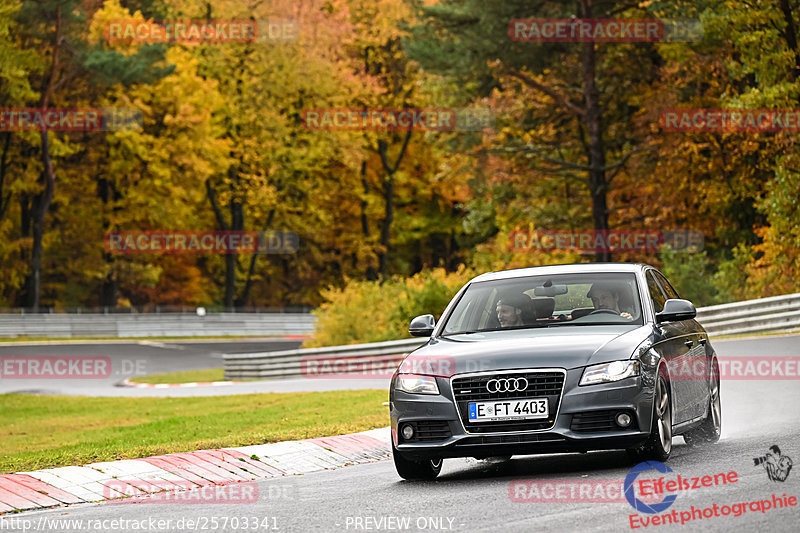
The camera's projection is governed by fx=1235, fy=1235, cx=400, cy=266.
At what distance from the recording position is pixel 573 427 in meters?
9.08

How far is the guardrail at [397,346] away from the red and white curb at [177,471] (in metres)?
13.4

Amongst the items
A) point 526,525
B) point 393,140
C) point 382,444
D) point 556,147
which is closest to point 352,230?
point 393,140

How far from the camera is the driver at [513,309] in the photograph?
10.6 m

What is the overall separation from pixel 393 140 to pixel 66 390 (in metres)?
42.7

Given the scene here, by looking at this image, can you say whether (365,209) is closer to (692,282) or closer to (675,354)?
(692,282)

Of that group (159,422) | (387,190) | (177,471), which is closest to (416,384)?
(177,471)

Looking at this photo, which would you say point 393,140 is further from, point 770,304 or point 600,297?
point 600,297

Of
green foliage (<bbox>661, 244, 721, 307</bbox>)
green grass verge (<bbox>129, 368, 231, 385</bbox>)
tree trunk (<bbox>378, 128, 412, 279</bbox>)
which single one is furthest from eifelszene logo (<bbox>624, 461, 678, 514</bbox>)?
tree trunk (<bbox>378, 128, 412, 279</bbox>)

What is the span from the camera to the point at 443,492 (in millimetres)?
9102

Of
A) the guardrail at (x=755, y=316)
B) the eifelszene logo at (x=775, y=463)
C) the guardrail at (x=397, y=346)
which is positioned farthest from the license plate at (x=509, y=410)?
the guardrail at (x=755, y=316)

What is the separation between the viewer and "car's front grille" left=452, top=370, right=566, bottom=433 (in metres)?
9.12

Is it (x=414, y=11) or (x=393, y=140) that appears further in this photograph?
(x=393, y=140)

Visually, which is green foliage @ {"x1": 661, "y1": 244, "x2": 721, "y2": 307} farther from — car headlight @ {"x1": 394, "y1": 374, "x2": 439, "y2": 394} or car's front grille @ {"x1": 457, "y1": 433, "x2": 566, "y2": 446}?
car's front grille @ {"x1": 457, "y1": 433, "x2": 566, "y2": 446}

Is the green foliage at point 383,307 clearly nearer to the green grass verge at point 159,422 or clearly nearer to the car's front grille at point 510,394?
the green grass verge at point 159,422
